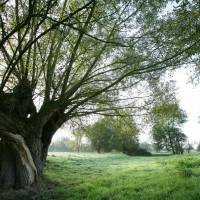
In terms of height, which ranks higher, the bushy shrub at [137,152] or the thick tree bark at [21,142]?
the bushy shrub at [137,152]

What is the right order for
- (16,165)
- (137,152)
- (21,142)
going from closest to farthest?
(21,142)
(16,165)
(137,152)

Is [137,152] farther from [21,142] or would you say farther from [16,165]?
[21,142]

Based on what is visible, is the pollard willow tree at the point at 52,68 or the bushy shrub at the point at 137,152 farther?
the bushy shrub at the point at 137,152

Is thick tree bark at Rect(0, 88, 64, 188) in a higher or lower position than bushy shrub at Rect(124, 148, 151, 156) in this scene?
lower

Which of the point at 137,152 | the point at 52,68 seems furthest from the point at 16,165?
the point at 137,152

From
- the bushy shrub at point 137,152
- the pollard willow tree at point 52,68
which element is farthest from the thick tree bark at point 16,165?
the bushy shrub at point 137,152

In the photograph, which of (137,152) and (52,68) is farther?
(137,152)

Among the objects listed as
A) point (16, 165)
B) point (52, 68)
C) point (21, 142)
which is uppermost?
point (52, 68)

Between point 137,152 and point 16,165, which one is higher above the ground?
point 137,152

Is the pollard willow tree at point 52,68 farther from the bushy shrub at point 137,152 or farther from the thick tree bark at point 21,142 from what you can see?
the bushy shrub at point 137,152

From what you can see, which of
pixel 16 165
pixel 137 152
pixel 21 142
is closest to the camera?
pixel 21 142

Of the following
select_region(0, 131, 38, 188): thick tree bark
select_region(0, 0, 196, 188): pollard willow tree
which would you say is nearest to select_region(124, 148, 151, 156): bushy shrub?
select_region(0, 0, 196, 188): pollard willow tree

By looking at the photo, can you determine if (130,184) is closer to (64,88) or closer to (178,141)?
(64,88)

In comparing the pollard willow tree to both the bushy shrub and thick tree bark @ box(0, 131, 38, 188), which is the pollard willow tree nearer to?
thick tree bark @ box(0, 131, 38, 188)
